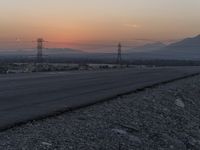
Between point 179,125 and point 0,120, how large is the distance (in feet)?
27.8

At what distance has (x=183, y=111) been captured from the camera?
25.6 metres

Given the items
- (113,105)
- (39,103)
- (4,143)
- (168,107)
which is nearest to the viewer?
(4,143)

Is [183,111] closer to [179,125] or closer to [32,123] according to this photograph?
[179,125]

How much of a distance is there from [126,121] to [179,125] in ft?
12.2

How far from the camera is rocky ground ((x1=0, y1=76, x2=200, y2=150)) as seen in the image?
510 inches

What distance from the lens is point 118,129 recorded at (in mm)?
16438

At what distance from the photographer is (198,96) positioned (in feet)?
115

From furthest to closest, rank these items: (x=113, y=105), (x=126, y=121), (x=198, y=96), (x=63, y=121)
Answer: (x=198, y=96), (x=113, y=105), (x=126, y=121), (x=63, y=121)

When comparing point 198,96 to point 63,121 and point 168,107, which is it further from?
point 63,121

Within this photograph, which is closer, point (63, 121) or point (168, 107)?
point (63, 121)

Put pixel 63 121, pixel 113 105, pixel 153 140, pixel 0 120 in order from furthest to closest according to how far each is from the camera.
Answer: pixel 113 105 → pixel 153 140 → pixel 63 121 → pixel 0 120

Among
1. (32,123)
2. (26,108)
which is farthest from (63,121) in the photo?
(26,108)

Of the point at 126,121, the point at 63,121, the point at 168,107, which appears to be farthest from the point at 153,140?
the point at 168,107

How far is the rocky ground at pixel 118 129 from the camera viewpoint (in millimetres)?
12953
